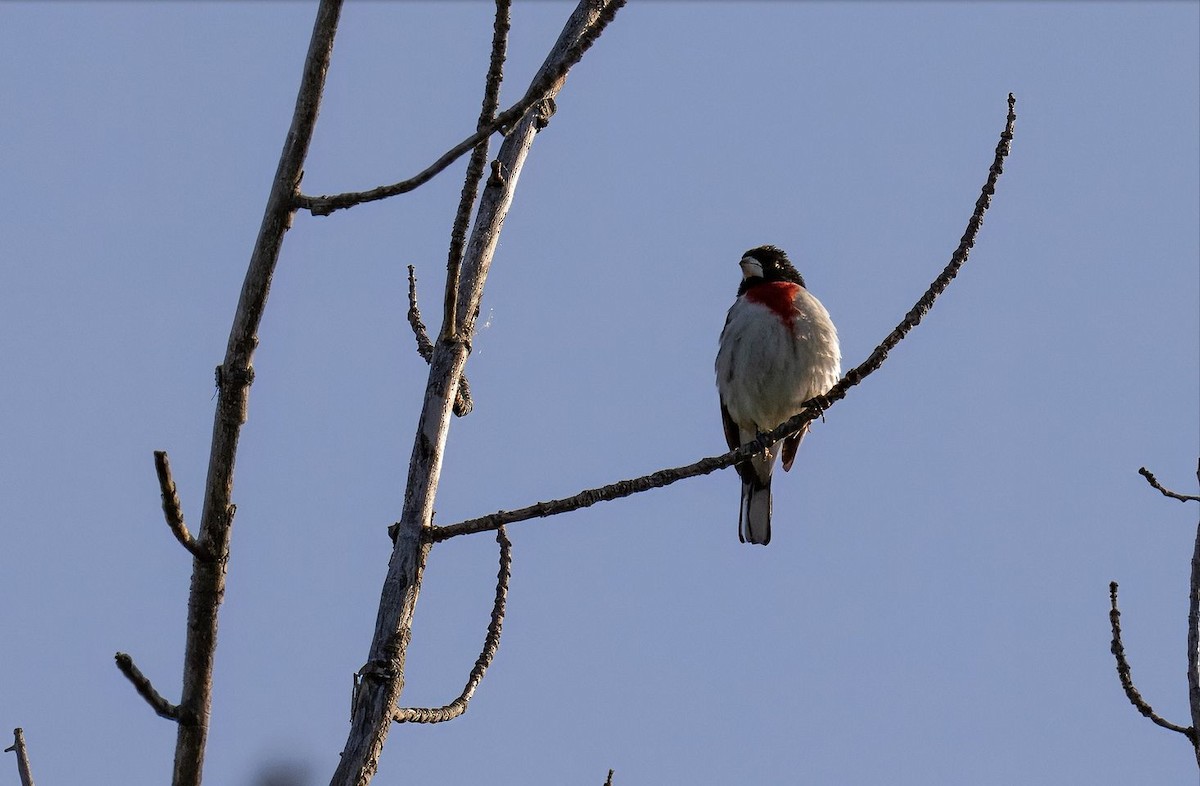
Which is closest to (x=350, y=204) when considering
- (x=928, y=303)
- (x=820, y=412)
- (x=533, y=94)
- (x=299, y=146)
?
(x=299, y=146)

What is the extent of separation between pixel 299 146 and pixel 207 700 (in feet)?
3.55

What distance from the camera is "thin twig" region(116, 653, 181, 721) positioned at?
2.35 m

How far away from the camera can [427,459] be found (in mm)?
3221

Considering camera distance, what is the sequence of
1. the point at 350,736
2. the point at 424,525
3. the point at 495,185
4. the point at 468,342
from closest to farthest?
the point at 350,736 → the point at 424,525 → the point at 468,342 → the point at 495,185

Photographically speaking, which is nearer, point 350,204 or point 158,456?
point 158,456

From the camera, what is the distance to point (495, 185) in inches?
143

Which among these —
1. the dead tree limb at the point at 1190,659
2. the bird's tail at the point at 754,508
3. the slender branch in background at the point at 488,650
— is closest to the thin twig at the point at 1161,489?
the dead tree limb at the point at 1190,659

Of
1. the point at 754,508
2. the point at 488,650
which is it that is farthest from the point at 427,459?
the point at 754,508

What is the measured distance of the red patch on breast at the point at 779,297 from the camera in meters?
7.33

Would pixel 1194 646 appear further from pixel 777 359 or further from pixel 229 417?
pixel 777 359

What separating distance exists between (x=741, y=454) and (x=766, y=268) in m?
4.62

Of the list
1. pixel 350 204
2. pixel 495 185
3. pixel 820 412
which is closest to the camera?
pixel 350 204

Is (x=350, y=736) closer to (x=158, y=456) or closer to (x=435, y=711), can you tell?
(x=435, y=711)

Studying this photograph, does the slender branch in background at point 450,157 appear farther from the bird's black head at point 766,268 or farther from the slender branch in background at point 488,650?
the bird's black head at point 766,268
